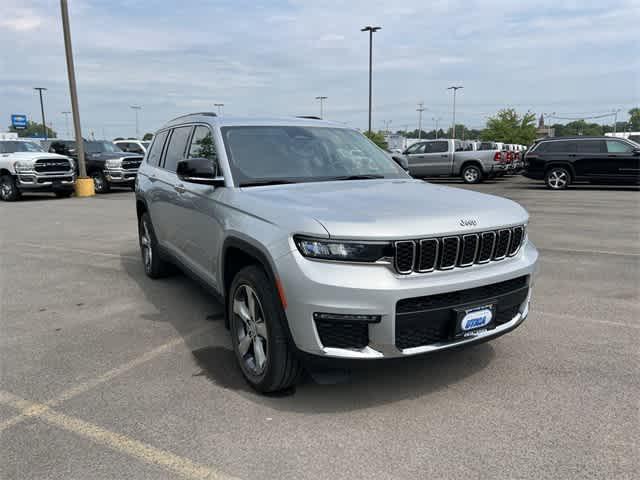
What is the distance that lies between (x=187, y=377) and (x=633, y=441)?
270 cm

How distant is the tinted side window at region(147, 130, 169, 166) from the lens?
5.79 meters

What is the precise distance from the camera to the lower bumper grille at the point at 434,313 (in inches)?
110

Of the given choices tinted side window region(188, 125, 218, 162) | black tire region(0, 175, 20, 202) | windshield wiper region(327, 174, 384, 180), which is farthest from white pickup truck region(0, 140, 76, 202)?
windshield wiper region(327, 174, 384, 180)

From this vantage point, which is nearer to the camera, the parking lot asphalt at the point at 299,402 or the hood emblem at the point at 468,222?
the parking lot asphalt at the point at 299,402

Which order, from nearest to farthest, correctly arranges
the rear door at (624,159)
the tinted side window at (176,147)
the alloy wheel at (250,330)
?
the alloy wheel at (250,330) → the tinted side window at (176,147) → the rear door at (624,159)

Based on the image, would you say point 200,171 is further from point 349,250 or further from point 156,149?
point 156,149

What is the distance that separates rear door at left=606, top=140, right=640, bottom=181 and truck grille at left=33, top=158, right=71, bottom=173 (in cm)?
1807

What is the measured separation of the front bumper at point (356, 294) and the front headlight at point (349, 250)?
4cm

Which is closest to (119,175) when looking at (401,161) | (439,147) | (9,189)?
(9,189)

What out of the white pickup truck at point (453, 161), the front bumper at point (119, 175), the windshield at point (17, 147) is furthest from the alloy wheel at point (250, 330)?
the white pickup truck at point (453, 161)

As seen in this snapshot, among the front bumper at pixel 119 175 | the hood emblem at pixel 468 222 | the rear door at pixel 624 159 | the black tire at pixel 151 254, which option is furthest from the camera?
the front bumper at pixel 119 175

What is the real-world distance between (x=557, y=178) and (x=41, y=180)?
17.1 meters

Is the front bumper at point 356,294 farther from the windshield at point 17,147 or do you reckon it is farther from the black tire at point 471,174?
the black tire at point 471,174

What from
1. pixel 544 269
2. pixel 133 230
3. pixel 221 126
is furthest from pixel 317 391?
pixel 133 230
